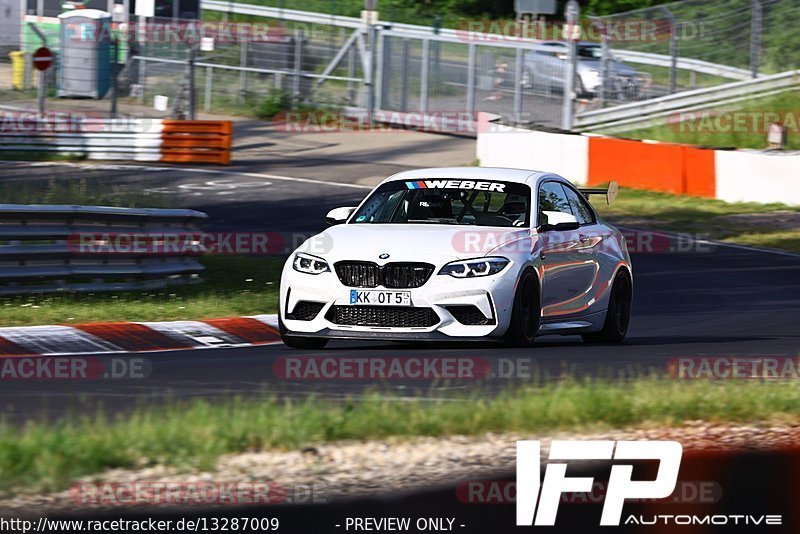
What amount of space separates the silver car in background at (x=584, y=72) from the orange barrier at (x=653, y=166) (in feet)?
15.9

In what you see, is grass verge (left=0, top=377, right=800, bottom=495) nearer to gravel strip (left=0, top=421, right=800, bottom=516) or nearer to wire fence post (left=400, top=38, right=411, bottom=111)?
gravel strip (left=0, top=421, right=800, bottom=516)

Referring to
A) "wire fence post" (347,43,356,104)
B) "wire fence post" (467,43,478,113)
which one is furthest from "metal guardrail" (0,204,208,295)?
"wire fence post" (347,43,356,104)

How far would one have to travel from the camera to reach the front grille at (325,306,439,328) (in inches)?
401

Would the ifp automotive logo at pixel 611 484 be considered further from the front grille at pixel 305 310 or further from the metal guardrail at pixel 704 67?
the metal guardrail at pixel 704 67

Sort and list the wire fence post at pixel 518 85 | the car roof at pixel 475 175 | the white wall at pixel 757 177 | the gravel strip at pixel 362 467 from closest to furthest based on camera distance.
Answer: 1. the gravel strip at pixel 362 467
2. the car roof at pixel 475 175
3. the white wall at pixel 757 177
4. the wire fence post at pixel 518 85

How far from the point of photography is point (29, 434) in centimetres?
601

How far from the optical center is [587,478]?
5.30 m

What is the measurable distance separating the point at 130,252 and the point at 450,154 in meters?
18.5

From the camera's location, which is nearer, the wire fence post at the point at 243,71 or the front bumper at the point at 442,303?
A: the front bumper at the point at 442,303

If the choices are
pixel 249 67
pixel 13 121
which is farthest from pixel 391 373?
pixel 249 67

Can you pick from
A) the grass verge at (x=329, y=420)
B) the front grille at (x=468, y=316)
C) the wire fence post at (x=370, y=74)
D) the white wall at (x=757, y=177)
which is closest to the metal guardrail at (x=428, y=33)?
the wire fence post at (x=370, y=74)

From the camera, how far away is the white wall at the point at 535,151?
27000mm

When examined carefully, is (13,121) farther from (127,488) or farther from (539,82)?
(127,488)

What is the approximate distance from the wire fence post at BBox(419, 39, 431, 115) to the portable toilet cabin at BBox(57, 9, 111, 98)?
7371 millimetres
